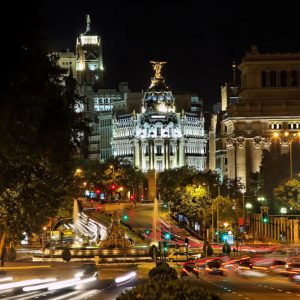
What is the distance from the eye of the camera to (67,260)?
73750 millimetres

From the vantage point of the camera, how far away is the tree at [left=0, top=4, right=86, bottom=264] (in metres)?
31.5

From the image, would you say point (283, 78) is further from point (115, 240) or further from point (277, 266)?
point (277, 266)

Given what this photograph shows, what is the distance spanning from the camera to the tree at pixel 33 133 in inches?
1241

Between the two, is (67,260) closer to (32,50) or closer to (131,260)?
(131,260)

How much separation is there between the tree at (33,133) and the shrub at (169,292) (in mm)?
11482

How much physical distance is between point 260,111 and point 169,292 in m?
138

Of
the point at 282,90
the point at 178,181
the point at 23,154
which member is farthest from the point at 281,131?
the point at 23,154

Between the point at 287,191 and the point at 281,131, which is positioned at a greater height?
the point at 281,131

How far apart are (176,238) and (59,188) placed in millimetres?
68093

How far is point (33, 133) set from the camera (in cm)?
3509

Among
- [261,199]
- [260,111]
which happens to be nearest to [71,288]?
[261,199]

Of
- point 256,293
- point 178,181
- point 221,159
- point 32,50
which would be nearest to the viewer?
point 32,50

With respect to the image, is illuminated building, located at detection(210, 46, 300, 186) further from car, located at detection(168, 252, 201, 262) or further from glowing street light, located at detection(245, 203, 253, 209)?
car, located at detection(168, 252, 201, 262)

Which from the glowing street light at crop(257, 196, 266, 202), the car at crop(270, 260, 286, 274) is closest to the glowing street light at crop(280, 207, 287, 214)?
the glowing street light at crop(257, 196, 266, 202)
